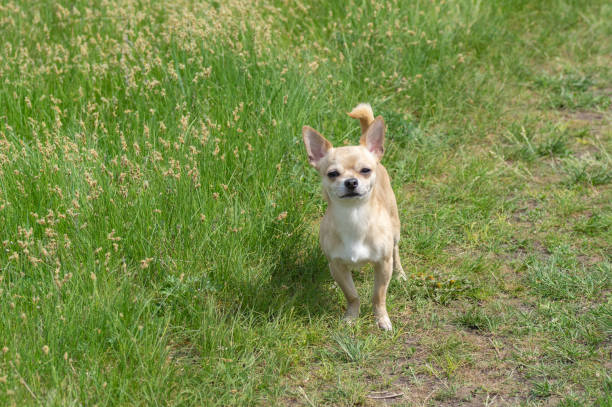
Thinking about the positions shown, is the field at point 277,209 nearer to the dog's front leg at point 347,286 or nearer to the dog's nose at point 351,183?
the dog's front leg at point 347,286

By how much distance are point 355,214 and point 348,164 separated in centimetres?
26

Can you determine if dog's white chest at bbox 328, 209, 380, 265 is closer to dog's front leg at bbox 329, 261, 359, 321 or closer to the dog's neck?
the dog's neck

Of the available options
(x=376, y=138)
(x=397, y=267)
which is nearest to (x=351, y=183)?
(x=376, y=138)

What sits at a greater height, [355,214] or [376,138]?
[376,138]

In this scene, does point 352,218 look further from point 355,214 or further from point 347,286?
point 347,286

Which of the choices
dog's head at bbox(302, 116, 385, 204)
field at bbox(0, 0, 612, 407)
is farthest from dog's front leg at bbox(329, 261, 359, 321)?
dog's head at bbox(302, 116, 385, 204)

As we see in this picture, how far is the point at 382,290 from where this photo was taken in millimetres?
3955

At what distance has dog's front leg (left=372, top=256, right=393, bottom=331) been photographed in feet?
12.7

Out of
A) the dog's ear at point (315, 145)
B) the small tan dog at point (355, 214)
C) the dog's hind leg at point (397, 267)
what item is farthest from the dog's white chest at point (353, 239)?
the dog's hind leg at point (397, 267)

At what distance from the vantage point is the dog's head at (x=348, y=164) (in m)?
3.60

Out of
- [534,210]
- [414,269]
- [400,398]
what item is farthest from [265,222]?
[534,210]

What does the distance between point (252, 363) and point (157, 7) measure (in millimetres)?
3801

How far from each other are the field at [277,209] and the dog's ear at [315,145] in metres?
0.45

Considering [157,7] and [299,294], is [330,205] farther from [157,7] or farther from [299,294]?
[157,7]
